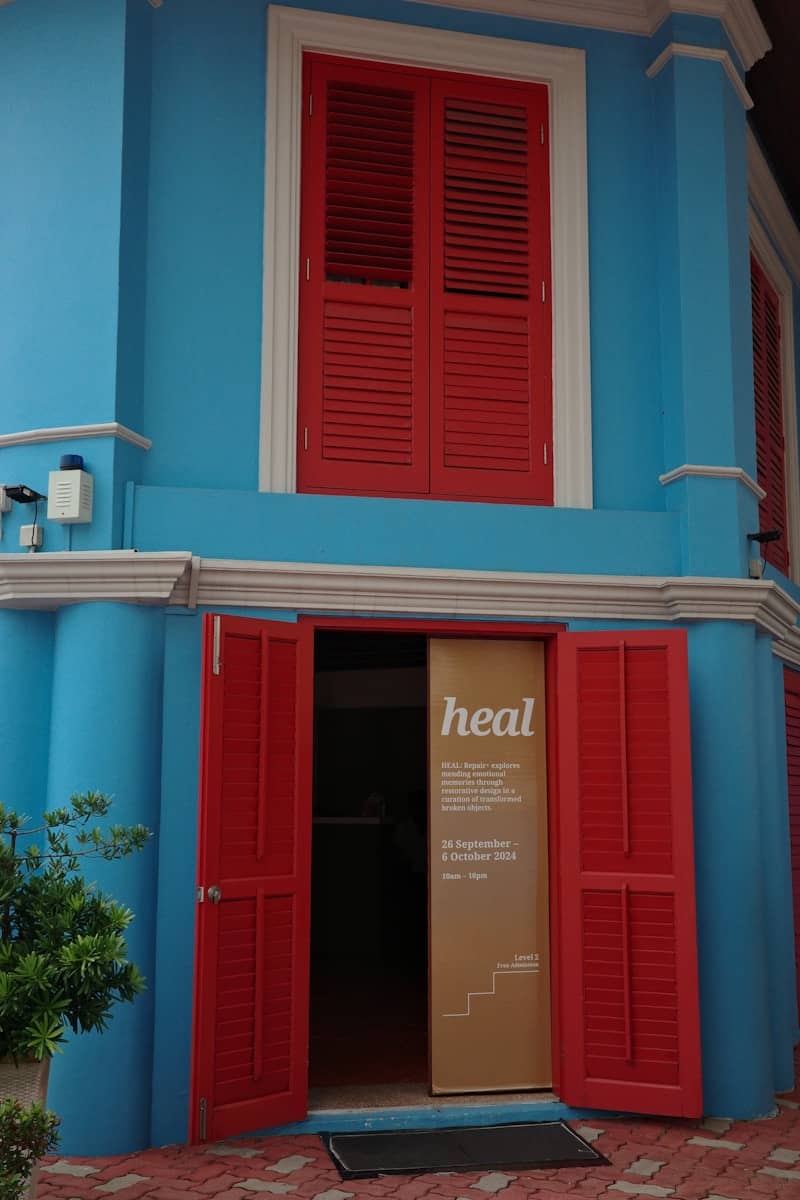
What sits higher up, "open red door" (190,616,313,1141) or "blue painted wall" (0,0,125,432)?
"blue painted wall" (0,0,125,432)

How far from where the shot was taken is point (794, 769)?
7.97 m

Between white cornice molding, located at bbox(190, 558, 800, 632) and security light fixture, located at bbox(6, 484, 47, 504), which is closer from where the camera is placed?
security light fixture, located at bbox(6, 484, 47, 504)

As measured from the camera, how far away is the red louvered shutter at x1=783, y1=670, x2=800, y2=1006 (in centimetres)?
768

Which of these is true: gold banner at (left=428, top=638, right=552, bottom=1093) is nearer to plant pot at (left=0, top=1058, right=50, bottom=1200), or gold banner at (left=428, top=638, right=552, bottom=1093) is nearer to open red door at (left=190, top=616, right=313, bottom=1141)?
open red door at (left=190, top=616, right=313, bottom=1141)

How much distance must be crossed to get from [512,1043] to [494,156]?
4.72 meters

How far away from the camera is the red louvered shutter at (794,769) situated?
302 inches

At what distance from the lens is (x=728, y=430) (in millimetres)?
6340

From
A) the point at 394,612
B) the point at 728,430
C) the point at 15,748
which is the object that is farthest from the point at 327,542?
the point at 728,430

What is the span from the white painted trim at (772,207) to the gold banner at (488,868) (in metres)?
3.80

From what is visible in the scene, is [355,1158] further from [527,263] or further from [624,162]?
[624,162]

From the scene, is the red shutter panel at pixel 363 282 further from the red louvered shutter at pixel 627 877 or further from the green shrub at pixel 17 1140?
the green shrub at pixel 17 1140

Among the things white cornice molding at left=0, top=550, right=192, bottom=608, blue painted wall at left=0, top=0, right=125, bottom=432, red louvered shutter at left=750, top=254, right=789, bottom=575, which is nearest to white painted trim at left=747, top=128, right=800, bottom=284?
red louvered shutter at left=750, top=254, right=789, bottom=575

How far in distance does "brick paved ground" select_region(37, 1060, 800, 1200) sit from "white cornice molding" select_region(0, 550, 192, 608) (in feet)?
8.06

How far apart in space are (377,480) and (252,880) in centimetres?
212
